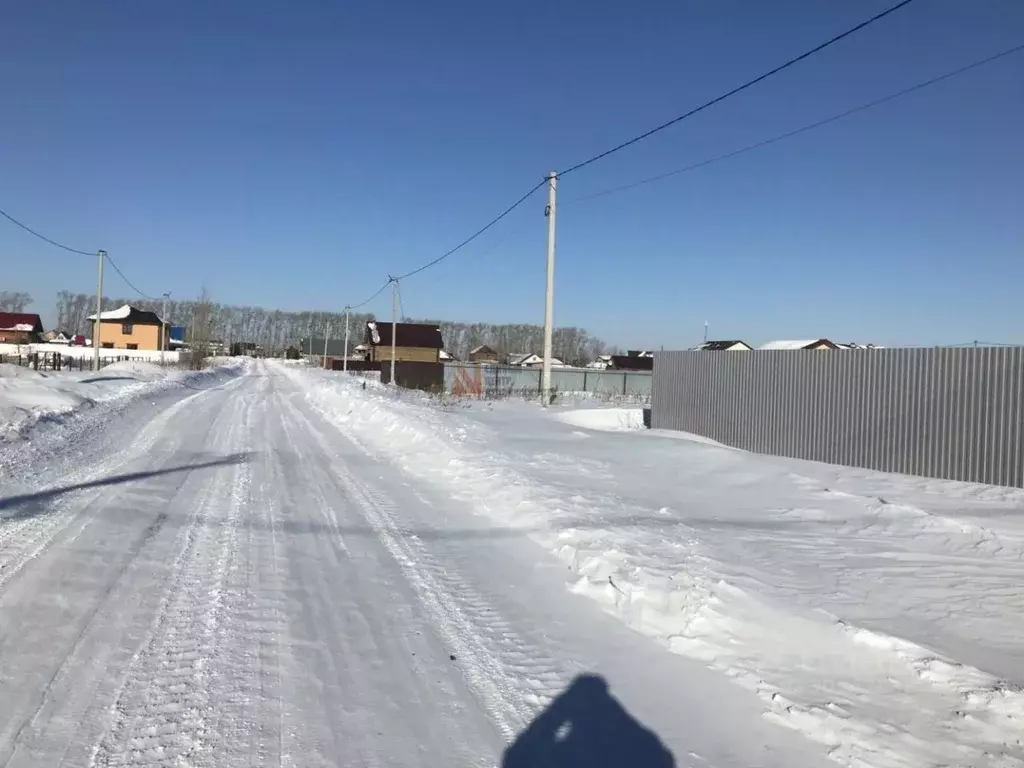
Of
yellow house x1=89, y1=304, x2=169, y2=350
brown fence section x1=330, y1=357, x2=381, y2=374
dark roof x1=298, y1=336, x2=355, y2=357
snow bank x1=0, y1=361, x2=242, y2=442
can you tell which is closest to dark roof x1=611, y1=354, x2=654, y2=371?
brown fence section x1=330, y1=357, x2=381, y2=374

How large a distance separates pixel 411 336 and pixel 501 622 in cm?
8477

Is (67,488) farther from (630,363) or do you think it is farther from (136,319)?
(136,319)

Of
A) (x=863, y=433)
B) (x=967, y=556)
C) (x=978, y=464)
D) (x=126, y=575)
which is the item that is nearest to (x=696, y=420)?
(x=863, y=433)

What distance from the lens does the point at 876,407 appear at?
14.0m

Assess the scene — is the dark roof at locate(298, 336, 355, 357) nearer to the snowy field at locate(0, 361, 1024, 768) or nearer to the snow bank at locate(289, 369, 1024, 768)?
the snow bank at locate(289, 369, 1024, 768)

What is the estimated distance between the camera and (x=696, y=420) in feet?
63.7

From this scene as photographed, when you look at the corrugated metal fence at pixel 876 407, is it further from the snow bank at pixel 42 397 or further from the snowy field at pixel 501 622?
the snow bank at pixel 42 397

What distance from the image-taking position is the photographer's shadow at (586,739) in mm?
3680

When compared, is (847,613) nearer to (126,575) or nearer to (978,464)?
(126,575)

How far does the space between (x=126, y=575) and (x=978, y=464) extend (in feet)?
40.7

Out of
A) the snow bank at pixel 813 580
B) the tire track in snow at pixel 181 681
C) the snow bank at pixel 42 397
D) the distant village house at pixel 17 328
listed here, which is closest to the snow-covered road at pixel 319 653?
the tire track in snow at pixel 181 681

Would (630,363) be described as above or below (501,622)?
above

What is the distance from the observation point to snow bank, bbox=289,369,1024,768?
4.23m

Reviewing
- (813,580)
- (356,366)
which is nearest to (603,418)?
(813,580)
